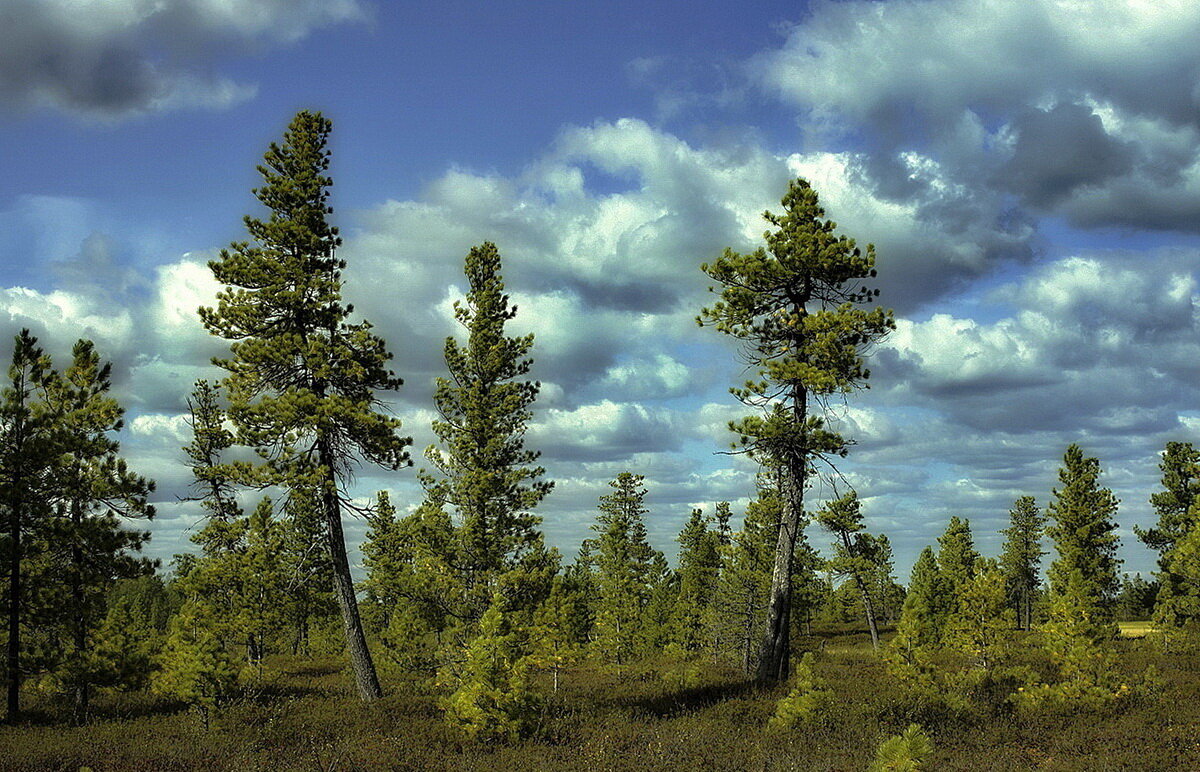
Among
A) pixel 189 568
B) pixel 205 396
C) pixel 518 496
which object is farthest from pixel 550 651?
pixel 189 568

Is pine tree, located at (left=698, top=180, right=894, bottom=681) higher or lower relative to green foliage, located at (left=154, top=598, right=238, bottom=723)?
higher

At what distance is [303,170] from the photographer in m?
20.9

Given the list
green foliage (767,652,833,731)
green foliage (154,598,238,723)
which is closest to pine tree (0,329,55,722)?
green foliage (154,598,238,723)

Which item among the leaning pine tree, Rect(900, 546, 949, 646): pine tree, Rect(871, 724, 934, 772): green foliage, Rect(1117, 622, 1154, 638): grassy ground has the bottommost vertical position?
Rect(1117, 622, 1154, 638): grassy ground

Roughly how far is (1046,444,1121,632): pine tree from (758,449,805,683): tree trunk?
32541 mm

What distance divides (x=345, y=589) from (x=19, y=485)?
8488 mm

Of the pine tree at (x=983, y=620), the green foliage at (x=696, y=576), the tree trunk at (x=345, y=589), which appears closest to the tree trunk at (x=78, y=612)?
the tree trunk at (x=345, y=589)

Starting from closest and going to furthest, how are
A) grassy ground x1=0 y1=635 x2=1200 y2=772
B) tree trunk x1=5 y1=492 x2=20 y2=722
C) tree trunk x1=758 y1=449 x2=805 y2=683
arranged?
grassy ground x1=0 y1=635 x2=1200 y2=772 → tree trunk x1=5 y1=492 x2=20 y2=722 → tree trunk x1=758 y1=449 x2=805 y2=683

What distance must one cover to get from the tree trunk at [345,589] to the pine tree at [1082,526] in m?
40.1

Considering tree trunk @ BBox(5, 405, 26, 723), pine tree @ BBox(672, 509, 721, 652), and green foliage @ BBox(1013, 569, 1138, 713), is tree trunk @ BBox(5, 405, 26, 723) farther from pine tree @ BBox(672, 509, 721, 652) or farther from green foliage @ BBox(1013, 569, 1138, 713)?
pine tree @ BBox(672, 509, 721, 652)

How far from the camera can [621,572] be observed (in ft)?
144

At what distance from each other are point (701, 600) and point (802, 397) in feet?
148

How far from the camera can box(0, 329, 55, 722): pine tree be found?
62.2 ft

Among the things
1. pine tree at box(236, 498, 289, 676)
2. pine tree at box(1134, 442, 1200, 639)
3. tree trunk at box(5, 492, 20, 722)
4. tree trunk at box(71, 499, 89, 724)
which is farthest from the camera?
pine tree at box(1134, 442, 1200, 639)
